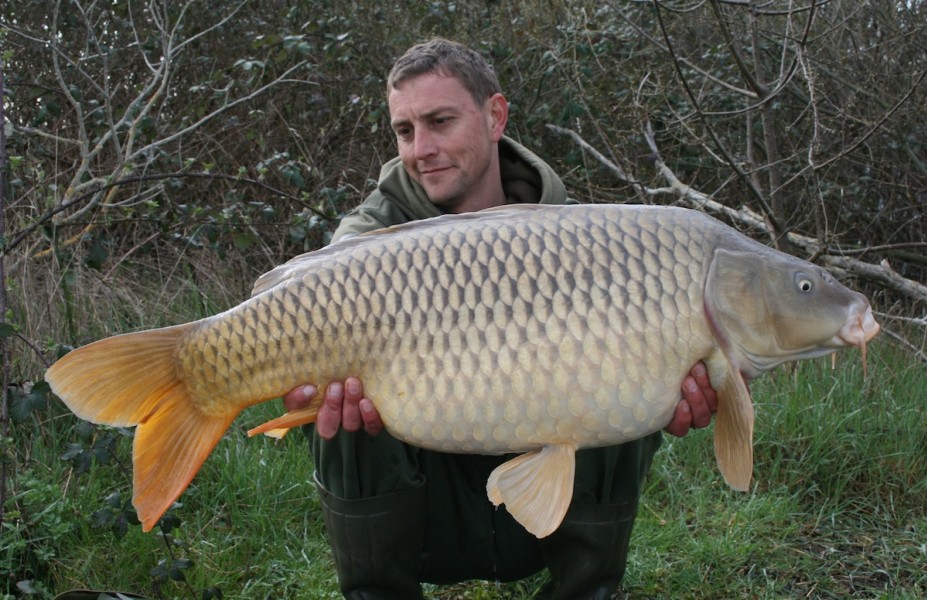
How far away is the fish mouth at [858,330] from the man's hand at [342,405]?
663mm

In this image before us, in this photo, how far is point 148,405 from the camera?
1.40m

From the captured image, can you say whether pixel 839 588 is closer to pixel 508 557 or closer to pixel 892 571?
pixel 892 571

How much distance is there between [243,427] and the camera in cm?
253

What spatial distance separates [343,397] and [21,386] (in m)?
0.80

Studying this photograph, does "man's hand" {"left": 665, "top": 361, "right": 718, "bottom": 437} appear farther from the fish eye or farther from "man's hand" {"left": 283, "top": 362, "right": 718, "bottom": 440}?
the fish eye

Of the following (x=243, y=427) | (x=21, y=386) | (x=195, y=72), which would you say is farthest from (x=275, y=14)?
(x=21, y=386)

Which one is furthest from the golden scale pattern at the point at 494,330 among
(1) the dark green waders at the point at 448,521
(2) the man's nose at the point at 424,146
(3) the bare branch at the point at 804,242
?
(3) the bare branch at the point at 804,242

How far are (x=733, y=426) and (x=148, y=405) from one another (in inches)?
32.3

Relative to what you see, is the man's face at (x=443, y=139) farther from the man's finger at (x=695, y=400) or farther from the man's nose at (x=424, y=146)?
the man's finger at (x=695, y=400)

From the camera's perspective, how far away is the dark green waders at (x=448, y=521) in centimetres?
169

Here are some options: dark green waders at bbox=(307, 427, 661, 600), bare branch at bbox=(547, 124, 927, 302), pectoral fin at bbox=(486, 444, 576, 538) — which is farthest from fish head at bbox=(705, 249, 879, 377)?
bare branch at bbox=(547, 124, 927, 302)

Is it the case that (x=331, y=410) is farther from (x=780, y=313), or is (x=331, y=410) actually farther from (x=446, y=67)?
(x=446, y=67)

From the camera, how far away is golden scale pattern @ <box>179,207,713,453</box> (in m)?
1.34

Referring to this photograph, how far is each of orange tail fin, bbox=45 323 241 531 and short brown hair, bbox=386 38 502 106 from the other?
2.73 feet
